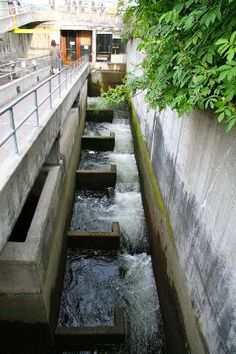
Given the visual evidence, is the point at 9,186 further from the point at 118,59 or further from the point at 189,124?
the point at 118,59

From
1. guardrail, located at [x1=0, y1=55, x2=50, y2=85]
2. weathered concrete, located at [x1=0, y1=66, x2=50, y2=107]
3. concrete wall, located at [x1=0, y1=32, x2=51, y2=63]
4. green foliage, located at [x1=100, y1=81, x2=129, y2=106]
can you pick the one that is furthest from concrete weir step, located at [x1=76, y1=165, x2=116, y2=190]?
concrete wall, located at [x1=0, y1=32, x2=51, y2=63]

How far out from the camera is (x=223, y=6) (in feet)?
9.41

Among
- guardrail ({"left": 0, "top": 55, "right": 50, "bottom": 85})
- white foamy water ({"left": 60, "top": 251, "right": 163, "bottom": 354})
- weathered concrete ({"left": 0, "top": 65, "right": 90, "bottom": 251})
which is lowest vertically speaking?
white foamy water ({"left": 60, "top": 251, "right": 163, "bottom": 354})

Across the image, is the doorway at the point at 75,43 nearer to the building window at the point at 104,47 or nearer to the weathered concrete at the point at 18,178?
the building window at the point at 104,47

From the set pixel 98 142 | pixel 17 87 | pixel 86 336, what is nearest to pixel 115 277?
pixel 86 336

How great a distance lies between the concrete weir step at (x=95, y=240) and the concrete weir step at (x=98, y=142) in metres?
6.85

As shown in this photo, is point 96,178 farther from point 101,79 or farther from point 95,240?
point 101,79

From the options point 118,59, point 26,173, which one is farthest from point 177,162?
point 118,59

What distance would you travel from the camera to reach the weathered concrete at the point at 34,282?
4934mm

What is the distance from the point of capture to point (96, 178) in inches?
446

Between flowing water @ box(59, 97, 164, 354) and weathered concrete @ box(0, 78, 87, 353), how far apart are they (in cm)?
83

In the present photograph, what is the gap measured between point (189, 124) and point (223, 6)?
2.89 meters

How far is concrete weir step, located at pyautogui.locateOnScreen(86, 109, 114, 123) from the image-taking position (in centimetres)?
1886

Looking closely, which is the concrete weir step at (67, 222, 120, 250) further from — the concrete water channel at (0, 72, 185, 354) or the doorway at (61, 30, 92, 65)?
the doorway at (61, 30, 92, 65)
